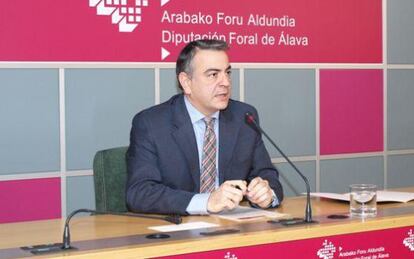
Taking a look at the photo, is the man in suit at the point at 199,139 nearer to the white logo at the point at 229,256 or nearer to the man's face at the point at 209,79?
the man's face at the point at 209,79

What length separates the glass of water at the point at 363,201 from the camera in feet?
9.71

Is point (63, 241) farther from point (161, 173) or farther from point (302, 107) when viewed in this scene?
point (302, 107)

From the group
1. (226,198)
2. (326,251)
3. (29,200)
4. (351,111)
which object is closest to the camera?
(326,251)

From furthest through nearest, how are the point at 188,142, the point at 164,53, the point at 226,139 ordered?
1. the point at 164,53
2. the point at 226,139
3. the point at 188,142

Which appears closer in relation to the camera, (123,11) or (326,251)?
(326,251)

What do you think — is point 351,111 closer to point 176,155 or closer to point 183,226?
point 176,155

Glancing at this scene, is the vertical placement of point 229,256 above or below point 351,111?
below

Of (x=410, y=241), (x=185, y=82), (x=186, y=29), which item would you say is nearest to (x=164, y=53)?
(x=186, y=29)

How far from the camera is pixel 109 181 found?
3518mm

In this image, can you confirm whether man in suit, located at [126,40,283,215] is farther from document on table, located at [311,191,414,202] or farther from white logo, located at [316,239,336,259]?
white logo, located at [316,239,336,259]

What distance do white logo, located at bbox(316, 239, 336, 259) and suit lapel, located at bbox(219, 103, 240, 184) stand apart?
1.06m

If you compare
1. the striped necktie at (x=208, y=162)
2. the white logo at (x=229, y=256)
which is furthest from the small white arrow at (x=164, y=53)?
the white logo at (x=229, y=256)

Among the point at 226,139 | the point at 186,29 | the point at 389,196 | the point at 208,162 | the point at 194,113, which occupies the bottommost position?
the point at 389,196

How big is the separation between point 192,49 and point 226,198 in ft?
3.24
